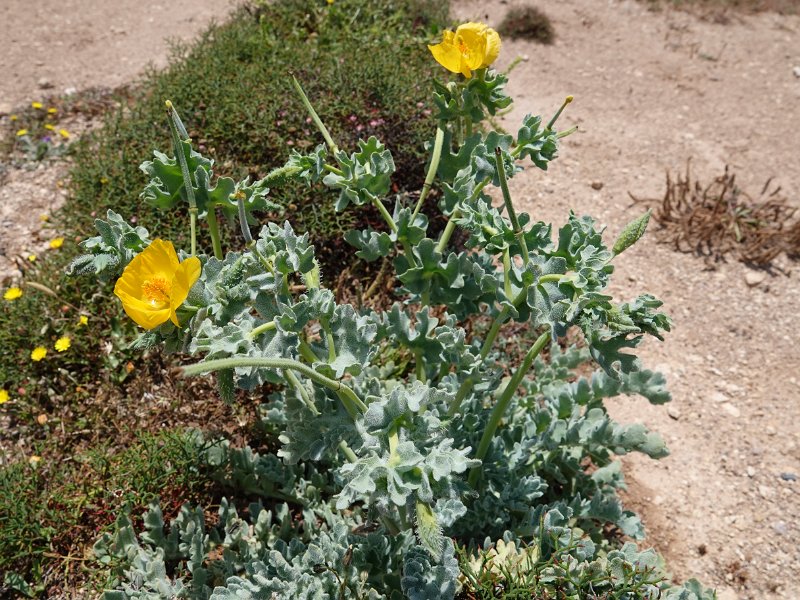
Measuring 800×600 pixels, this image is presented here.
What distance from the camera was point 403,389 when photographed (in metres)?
1.54

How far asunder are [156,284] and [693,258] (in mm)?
3150

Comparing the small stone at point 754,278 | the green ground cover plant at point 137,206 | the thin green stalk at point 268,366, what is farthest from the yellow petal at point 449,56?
the small stone at point 754,278

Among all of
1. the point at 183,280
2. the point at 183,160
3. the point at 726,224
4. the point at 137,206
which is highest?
the point at 183,160

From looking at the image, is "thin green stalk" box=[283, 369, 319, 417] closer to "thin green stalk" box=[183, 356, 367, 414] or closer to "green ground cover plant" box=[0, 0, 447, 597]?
"thin green stalk" box=[183, 356, 367, 414]

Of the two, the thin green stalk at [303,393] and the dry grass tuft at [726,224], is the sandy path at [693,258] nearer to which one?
the dry grass tuft at [726,224]

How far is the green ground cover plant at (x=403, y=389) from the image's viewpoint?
1445 mm

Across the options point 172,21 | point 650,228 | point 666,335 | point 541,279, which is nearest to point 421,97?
point 650,228

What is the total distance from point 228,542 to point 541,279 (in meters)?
1.37

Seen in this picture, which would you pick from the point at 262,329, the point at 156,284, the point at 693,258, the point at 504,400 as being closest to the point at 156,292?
the point at 156,284

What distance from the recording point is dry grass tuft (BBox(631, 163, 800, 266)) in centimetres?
370

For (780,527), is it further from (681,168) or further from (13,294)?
(13,294)

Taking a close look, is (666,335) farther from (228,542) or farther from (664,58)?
(664,58)

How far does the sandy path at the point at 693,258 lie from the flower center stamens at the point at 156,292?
203cm

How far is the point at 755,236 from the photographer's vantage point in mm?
3736
